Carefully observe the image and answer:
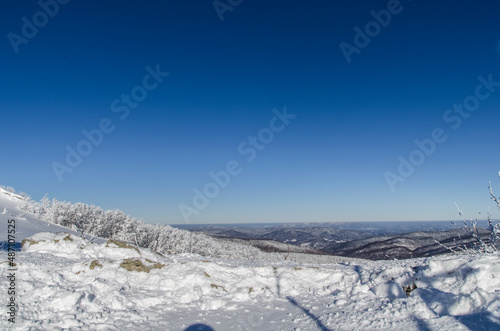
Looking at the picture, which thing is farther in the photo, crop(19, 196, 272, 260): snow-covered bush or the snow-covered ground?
crop(19, 196, 272, 260): snow-covered bush

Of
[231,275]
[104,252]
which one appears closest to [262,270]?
[231,275]

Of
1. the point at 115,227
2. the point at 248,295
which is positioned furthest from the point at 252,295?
the point at 115,227

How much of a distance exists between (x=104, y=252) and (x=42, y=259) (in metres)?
2.35

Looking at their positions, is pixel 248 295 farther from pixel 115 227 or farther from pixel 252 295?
pixel 115 227

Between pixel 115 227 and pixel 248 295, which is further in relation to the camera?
pixel 115 227

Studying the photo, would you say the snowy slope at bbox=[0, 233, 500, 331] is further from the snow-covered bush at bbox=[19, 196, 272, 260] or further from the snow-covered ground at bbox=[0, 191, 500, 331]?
the snow-covered bush at bbox=[19, 196, 272, 260]

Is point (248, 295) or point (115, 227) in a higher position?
point (115, 227)

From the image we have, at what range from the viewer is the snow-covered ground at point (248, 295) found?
664cm

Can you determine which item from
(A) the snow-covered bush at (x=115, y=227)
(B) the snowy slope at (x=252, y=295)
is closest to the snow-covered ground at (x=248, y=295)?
(B) the snowy slope at (x=252, y=295)

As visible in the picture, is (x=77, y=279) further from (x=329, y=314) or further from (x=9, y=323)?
(x=329, y=314)

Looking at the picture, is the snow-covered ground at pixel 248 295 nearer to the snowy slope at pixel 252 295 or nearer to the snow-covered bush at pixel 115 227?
the snowy slope at pixel 252 295

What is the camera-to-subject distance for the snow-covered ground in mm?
6641

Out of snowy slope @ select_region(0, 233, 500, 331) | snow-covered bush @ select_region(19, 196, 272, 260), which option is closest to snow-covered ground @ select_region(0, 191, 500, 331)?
snowy slope @ select_region(0, 233, 500, 331)

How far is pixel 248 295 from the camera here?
9336mm
